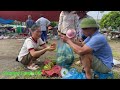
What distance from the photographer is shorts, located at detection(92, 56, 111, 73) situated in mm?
3340

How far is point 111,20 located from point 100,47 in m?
1.10

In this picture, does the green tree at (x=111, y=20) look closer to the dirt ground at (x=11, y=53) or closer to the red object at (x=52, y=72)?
the dirt ground at (x=11, y=53)

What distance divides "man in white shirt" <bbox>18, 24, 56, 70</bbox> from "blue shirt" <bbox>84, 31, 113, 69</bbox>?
84 cm

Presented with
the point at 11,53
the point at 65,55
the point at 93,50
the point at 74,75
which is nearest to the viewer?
the point at 93,50

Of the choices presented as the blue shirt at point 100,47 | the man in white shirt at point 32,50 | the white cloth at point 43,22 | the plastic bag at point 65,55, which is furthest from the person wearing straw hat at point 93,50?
the white cloth at point 43,22

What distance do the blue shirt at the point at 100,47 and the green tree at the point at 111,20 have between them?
0.53 m

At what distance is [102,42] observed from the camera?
330 cm

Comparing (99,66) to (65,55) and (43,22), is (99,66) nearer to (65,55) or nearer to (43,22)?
(65,55)

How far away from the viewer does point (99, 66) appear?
3357mm

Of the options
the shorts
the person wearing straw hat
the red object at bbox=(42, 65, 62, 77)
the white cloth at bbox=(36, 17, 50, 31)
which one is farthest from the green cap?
the white cloth at bbox=(36, 17, 50, 31)

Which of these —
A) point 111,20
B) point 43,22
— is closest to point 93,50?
point 111,20
